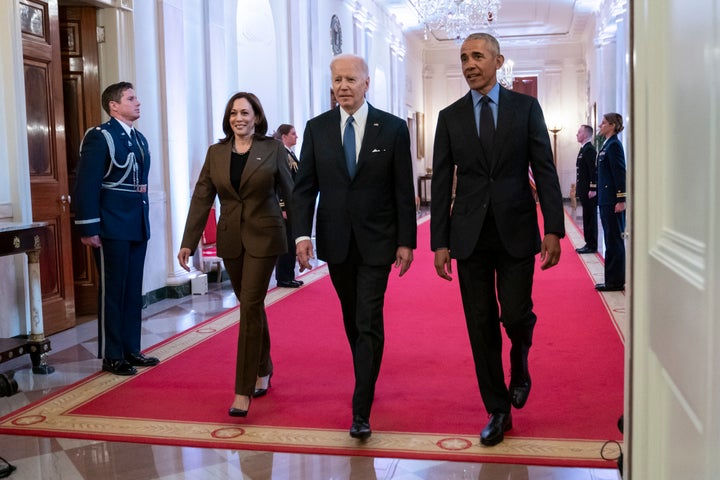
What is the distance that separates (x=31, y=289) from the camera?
5.32 m

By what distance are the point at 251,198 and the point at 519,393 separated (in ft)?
5.32

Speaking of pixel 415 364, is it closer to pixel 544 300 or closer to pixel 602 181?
pixel 544 300

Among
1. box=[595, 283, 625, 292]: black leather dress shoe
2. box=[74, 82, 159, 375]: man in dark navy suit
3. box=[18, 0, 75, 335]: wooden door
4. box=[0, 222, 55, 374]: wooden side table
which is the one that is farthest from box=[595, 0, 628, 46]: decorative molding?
box=[0, 222, 55, 374]: wooden side table

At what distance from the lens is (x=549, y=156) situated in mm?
3521

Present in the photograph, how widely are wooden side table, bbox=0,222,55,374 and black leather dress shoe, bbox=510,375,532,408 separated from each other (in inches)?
117

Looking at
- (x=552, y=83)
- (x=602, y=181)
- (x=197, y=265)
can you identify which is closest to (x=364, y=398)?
(x=602, y=181)

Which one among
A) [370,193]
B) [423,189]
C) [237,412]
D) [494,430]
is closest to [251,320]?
[237,412]

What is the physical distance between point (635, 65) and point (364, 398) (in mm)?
2411

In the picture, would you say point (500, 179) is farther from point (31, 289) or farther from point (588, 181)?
point (588, 181)

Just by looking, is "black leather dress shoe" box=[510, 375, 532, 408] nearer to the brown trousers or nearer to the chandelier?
the brown trousers

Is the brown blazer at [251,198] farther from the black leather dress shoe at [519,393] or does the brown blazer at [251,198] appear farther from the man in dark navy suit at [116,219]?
the black leather dress shoe at [519,393]

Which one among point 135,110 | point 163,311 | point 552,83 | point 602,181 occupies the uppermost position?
point 552,83

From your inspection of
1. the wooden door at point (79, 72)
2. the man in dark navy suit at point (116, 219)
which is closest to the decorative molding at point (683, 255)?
the man in dark navy suit at point (116, 219)

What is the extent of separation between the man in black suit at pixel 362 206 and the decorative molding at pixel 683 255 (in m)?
2.34
